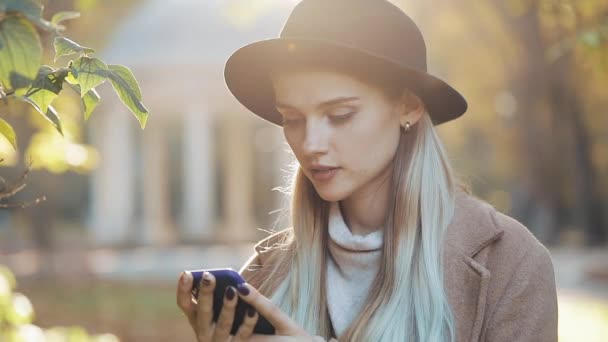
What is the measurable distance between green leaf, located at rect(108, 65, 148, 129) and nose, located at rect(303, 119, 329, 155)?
69 centimetres

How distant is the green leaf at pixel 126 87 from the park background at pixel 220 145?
12275mm

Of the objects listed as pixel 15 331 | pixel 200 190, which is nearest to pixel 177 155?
pixel 200 190

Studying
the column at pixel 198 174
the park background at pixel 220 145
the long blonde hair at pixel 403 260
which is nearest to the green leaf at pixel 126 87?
the long blonde hair at pixel 403 260

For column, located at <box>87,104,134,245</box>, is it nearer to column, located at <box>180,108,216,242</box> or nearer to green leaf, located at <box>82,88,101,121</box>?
column, located at <box>180,108,216,242</box>

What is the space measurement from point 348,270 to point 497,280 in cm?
47

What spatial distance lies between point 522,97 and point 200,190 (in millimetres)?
11350

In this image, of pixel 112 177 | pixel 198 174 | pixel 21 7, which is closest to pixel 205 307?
pixel 21 7

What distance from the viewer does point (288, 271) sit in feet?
9.92

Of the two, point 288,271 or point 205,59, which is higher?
point 205,59

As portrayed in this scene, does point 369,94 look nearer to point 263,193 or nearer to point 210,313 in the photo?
point 210,313

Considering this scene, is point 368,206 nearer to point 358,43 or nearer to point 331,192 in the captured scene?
point 331,192

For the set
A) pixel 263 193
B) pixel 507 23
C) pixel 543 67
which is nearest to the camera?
pixel 507 23

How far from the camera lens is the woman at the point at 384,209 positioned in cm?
263

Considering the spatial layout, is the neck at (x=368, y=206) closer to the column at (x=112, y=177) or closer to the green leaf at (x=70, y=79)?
the green leaf at (x=70, y=79)
